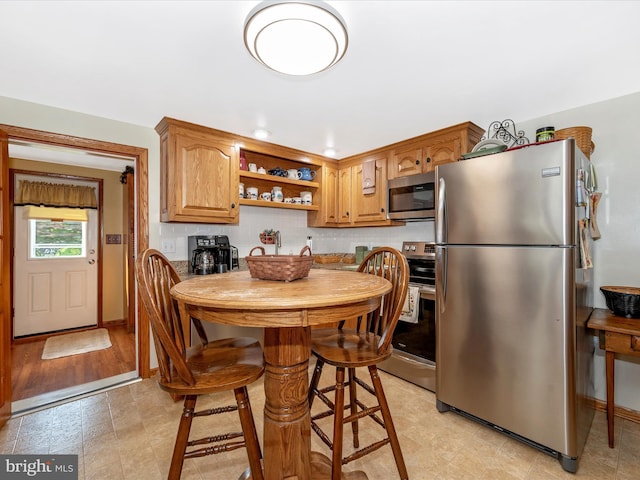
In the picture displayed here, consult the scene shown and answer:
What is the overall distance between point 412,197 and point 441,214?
78cm

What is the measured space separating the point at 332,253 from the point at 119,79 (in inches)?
113

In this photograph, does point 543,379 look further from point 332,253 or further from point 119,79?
point 119,79

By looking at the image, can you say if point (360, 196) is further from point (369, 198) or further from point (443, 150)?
point (443, 150)

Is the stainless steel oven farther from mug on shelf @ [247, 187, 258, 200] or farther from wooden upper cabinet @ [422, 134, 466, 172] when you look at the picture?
mug on shelf @ [247, 187, 258, 200]

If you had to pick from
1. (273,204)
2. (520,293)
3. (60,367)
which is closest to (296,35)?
(520,293)

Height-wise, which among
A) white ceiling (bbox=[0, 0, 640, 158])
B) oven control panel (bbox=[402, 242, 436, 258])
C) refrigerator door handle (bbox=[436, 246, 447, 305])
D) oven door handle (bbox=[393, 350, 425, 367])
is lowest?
oven door handle (bbox=[393, 350, 425, 367])

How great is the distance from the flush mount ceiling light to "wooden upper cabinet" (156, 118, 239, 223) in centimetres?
148

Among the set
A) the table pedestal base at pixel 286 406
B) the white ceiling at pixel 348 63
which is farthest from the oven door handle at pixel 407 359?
the white ceiling at pixel 348 63

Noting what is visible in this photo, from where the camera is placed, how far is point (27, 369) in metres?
2.80

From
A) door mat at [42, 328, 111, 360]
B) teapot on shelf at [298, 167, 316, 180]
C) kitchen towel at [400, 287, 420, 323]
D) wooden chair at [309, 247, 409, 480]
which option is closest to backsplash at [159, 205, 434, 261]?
teapot on shelf at [298, 167, 316, 180]

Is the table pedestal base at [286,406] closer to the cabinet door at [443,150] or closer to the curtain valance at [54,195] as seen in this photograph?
the cabinet door at [443,150]

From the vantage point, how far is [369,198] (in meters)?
3.34

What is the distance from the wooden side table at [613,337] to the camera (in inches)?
64.1

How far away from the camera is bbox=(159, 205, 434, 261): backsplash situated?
2896 millimetres
